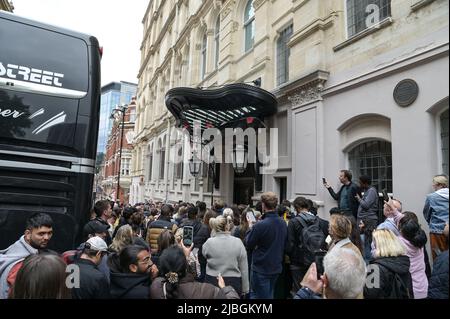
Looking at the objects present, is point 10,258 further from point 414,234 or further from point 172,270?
point 414,234

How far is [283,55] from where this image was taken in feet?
Result: 37.4

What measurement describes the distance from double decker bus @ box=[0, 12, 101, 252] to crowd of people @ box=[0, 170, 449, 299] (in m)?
0.67

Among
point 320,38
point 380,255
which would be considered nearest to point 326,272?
point 380,255

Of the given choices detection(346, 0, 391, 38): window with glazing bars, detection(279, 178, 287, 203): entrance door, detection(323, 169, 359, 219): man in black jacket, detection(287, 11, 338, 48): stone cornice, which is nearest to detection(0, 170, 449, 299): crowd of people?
detection(323, 169, 359, 219): man in black jacket

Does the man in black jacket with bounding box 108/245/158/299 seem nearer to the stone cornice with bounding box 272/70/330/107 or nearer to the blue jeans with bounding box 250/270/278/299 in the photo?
the blue jeans with bounding box 250/270/278/299

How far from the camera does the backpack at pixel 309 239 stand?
13.7 feet

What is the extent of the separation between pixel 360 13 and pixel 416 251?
696cm

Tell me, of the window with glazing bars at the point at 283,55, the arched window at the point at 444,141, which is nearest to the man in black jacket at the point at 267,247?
the arched window at the point at 444,141

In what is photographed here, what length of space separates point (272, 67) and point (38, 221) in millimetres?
10487

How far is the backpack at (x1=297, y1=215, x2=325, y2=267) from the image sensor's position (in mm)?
4172

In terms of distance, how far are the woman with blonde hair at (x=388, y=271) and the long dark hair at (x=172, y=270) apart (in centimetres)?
156

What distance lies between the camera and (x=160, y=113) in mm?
27609

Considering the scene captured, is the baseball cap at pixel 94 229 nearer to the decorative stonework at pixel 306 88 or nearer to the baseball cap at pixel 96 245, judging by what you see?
the baseball cap at pixel 96 245
